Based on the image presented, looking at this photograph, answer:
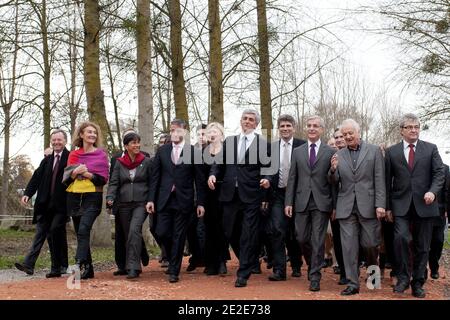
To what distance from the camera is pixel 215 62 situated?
13.9 meters

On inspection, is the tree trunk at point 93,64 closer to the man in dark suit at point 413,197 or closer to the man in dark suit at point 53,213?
the man in dark suit at point 53,213

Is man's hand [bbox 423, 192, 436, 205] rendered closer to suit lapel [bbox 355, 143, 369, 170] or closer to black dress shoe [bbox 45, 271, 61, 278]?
suit lapel [bbox 355, 143, 369, 170]

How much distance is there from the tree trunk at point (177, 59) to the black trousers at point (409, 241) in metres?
7.89

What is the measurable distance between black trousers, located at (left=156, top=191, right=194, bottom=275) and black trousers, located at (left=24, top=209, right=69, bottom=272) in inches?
67.2

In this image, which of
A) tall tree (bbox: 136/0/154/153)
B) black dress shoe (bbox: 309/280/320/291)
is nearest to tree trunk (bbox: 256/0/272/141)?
tall tree (bbox: 136/0/154/153)

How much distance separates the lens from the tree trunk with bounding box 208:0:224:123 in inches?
542

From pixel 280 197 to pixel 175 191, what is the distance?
4.96 feet

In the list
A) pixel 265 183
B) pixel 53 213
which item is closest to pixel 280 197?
pixel 265 183

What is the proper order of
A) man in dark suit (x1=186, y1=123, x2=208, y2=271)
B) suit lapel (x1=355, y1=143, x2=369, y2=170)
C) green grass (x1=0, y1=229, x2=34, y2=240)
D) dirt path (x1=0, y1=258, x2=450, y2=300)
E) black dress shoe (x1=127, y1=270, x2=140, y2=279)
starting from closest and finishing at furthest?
1. dirt path (x1=0, y1=258, x2=450, y2=300)
2. suit lapel (x1=355, y1=143, x2=369, y2=170)
3. black dress shoe (x1=127, y1=270, x2=140, y2=279)
4. man in dark suit (x1=186, y1=123, x2=208, y2=271)
5. green grass (x1=0, y1=229, x2=34, y2=240)

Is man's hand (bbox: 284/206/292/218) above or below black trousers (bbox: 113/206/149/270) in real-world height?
above

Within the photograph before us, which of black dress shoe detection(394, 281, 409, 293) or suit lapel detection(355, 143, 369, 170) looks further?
suit lapel detection(355, 143, 369, 170)

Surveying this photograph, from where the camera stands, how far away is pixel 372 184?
7230mm

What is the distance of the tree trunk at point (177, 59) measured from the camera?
1415 centimetres

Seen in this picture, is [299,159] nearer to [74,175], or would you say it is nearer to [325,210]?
[325,210]
